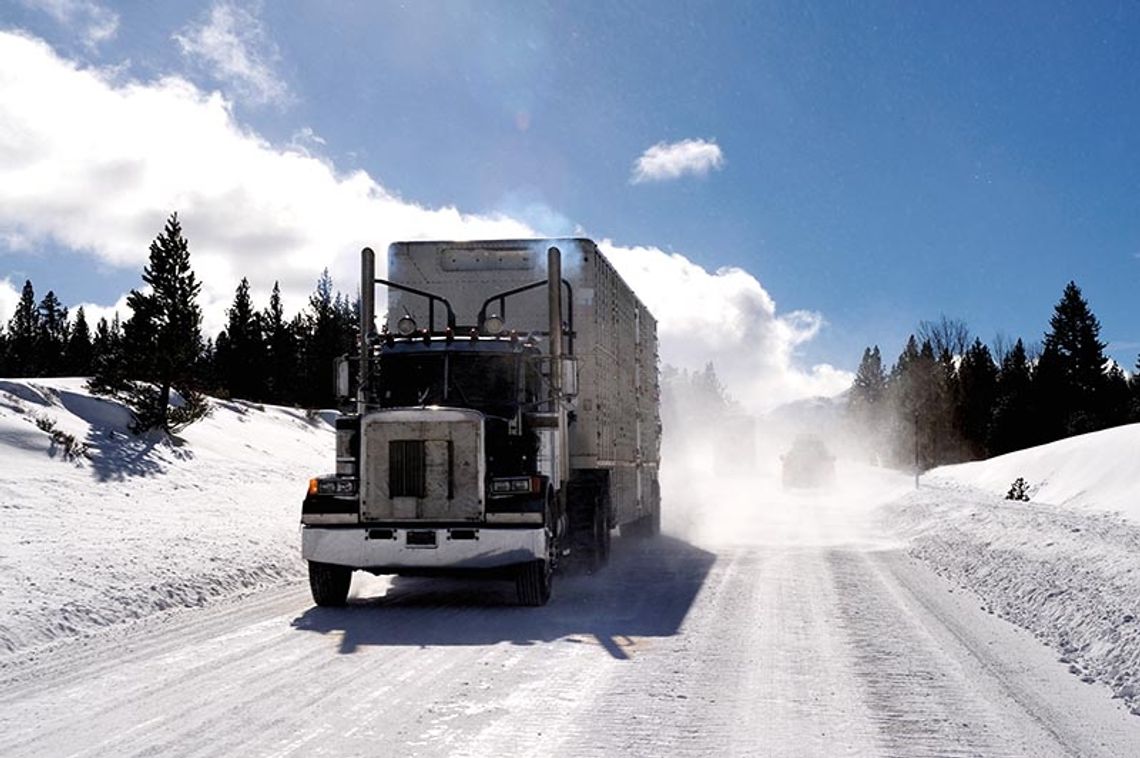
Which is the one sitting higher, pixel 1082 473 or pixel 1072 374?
pixel 1072 374

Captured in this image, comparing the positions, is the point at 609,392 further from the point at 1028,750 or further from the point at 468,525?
the point at 1028,750

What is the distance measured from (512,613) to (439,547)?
3.49ft

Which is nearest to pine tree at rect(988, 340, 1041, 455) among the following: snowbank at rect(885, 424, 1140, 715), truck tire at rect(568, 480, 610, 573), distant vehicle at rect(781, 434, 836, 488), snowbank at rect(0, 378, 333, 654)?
distant vehicle at rect(781, 434, 836, 488)

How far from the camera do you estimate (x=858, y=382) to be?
151 meters

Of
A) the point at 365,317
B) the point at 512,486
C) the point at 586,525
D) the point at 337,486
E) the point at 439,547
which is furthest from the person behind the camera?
the point at 586,525

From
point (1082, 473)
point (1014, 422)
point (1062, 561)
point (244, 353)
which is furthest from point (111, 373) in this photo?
point (1014, 422)

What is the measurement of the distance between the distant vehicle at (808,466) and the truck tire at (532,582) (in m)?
41.8

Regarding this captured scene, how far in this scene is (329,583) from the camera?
10.9 meters

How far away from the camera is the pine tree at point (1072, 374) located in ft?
214

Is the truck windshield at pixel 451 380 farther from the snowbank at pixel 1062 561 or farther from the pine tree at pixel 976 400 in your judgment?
the pine tree at pixel 976 400

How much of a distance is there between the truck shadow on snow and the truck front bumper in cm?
55

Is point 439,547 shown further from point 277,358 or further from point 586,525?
point 277,358

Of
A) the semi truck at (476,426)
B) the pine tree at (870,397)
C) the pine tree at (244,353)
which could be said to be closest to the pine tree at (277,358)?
the pine tree at (244,353)

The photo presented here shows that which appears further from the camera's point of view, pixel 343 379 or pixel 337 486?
pixel 343 379
